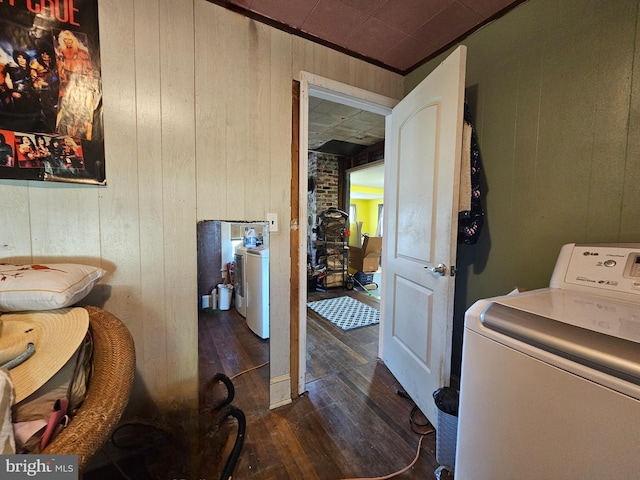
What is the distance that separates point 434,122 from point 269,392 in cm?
193

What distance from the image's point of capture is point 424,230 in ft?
5.13

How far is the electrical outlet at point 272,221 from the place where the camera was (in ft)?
5.05

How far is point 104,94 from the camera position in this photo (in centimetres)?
115

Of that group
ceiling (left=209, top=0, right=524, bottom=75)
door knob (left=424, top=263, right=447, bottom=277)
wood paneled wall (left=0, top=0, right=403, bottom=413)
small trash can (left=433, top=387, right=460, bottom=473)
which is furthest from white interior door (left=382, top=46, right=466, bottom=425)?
wood paneled wall (left=0, top=0, right=403, bottom=413)

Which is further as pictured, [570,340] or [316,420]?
[316,420]

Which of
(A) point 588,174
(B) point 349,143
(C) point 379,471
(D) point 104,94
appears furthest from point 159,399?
(B) point 349,143

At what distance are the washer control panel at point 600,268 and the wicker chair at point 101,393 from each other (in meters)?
1.63

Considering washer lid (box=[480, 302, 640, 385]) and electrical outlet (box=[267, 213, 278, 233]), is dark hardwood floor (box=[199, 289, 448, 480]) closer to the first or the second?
electrical outlet (box=[267, 213, 278, 233])

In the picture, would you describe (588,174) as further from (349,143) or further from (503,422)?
(349,143)

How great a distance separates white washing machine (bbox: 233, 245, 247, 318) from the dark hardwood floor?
0.05 meters

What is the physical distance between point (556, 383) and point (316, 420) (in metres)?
1.30

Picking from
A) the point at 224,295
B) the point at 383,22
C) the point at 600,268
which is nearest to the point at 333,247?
the point at 224,295

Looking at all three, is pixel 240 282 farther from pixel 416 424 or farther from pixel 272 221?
pixel 416 424

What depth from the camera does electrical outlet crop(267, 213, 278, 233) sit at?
154 cm
